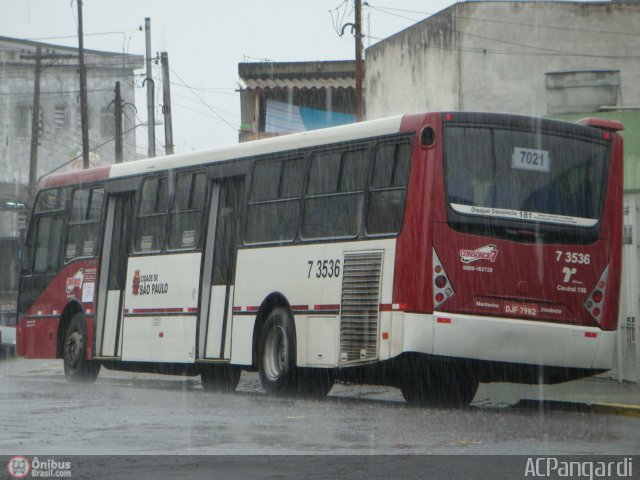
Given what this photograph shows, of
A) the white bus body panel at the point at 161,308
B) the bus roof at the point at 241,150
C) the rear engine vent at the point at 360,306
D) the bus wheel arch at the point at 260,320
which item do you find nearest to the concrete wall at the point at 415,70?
the bus roof at the point at 241,150

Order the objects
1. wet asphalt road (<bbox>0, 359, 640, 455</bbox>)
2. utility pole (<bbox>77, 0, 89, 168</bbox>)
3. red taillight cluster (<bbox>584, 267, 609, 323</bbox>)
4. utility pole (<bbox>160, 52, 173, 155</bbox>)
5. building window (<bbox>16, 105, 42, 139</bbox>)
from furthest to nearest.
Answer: building window (<bbox>16, 105, 42, 139</bbox>) < utility pole (<bbox>77, 0, 89, 168</bbox>) < utility pole (<bbox>160, 52, 173, 155</bbox>) < red taillight cluster (<bbox>584, 267, 609, 323</bbox>) < wet asphalt road (<bbox>0, 359, 640, 455</bbox>)

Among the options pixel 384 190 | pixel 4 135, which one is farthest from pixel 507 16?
pixel 4 135

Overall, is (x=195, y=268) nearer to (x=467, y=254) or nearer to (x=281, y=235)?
(x=281, y=235)

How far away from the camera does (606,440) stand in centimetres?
1041

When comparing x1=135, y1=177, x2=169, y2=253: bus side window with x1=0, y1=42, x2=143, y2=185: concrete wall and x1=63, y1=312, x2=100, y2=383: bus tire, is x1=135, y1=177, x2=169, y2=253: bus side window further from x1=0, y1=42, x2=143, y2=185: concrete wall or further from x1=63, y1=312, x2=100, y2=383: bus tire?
x1=0, y1=42, x2=143, y2=185: concrete wall

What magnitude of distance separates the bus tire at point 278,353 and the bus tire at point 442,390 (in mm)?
1338

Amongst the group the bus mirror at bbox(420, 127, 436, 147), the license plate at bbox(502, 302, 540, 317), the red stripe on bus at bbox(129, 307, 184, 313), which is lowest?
the license plate at bbox(502, 302, 540, 317)

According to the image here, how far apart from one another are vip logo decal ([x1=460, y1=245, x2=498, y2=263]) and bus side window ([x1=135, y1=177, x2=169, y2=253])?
634cm

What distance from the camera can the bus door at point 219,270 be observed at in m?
17.0

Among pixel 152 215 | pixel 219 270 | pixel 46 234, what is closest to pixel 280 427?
pixel 219 270

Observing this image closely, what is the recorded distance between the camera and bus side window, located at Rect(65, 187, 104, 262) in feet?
67.0

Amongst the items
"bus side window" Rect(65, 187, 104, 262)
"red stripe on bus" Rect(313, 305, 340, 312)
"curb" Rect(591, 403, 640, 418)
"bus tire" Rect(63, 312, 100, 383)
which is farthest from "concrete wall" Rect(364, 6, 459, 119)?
"curb" Rect(591, 403, 640, 418)

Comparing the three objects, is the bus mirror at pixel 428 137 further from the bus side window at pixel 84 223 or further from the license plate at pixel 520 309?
the bus side window at pixel 84 223

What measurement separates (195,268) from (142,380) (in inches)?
195
